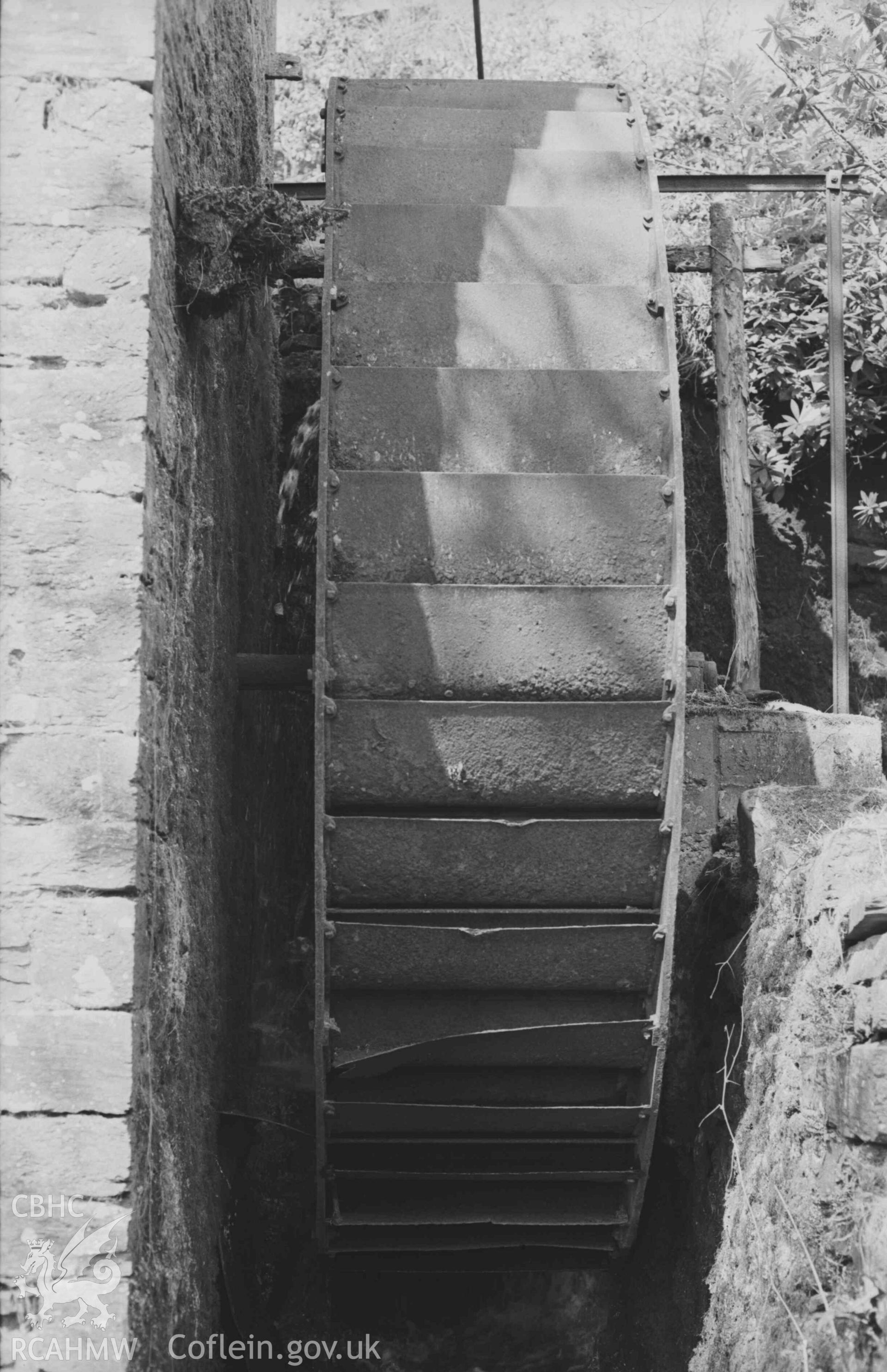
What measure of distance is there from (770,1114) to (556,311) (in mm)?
2364

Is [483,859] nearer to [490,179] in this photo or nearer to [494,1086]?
[494,1086]

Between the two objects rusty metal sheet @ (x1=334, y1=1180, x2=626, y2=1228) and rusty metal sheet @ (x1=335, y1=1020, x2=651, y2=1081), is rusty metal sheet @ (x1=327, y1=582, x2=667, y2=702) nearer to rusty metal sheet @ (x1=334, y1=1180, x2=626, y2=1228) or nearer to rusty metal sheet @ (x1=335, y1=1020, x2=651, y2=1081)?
rusty metal sheet @ (x1=335, y1=1020, x2=651, y2=1081)

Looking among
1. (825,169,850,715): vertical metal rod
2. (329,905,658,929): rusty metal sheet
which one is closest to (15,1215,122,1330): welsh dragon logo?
(329,905,658,929): rusty metal sheet

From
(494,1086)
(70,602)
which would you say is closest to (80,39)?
(70,602)

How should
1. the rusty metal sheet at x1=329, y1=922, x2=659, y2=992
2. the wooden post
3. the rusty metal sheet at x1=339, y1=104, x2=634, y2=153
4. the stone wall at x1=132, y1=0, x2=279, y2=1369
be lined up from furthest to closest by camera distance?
the wooden post, the rusty metal sheet at x1=339, y1=104, x2=634, y2=153, the rusty metal sheet at x1=329, y1=922, x2=659, y2=992, the stone wall at x1=132, y1=0, x2=279, y2=1369

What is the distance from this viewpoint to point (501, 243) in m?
4.16

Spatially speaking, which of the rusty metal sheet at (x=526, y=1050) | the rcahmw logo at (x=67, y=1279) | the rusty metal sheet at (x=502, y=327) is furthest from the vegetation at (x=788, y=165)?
the rcahmw logo at (x=67, y=1279)

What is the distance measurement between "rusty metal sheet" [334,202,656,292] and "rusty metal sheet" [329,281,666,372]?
108 millimetres

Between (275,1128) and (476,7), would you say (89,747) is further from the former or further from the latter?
(476,7)

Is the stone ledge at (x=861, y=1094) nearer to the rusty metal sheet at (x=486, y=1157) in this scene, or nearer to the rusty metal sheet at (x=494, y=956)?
the rusty metal sheet at (x=494, y=956)

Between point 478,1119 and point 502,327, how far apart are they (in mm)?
2317

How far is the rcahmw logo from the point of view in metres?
2.69

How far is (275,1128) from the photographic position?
4492 mm

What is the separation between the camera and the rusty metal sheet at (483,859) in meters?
3.63
